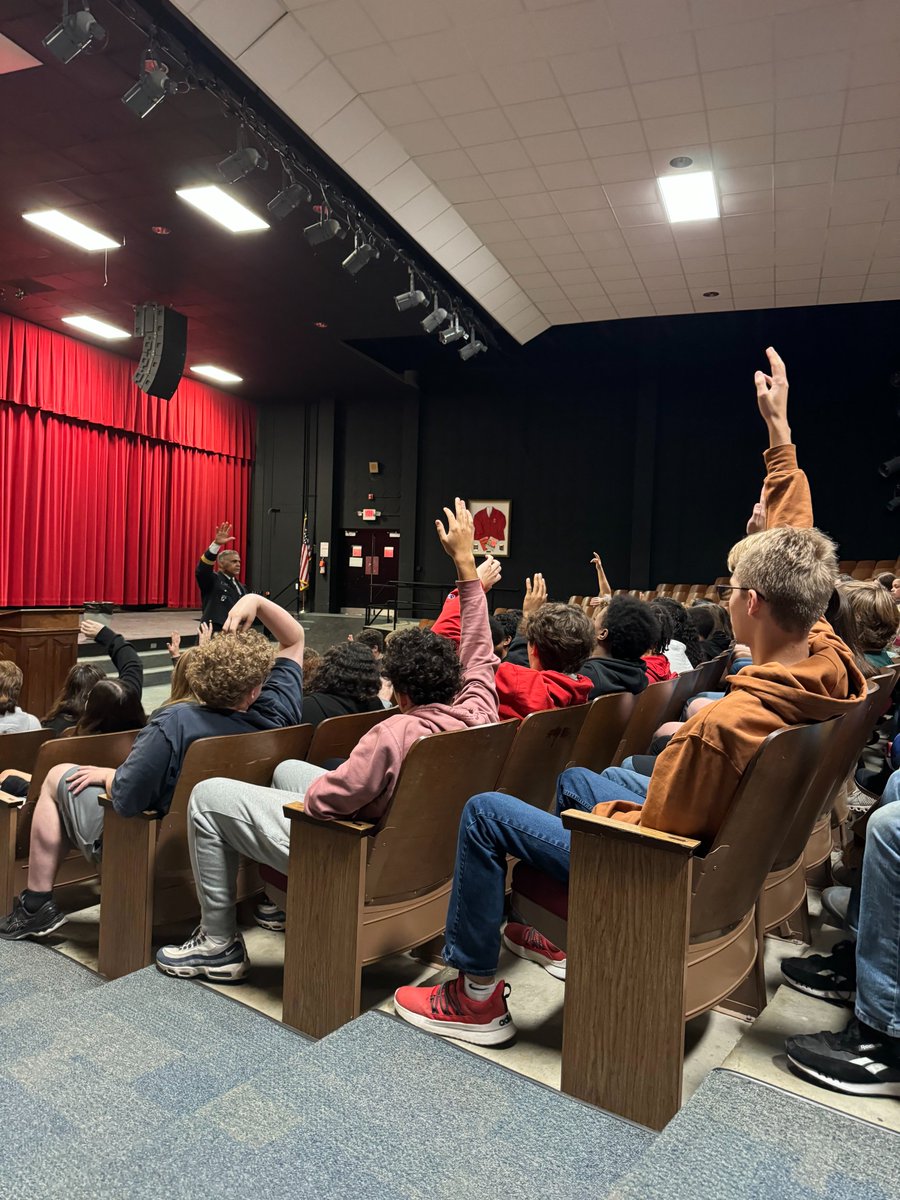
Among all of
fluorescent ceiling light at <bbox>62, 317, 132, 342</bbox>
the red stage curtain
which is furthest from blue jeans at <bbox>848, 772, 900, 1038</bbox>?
the red stage curtain

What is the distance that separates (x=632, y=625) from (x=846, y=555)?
9.51 m

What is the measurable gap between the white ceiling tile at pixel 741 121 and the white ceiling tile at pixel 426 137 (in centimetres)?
190

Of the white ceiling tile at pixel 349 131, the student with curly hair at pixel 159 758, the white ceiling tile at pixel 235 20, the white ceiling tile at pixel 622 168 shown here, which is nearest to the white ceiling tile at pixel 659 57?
the white ceiling tile at pixel 622 168

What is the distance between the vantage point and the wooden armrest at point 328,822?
69.0 inches

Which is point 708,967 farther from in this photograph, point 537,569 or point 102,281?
point 537,569

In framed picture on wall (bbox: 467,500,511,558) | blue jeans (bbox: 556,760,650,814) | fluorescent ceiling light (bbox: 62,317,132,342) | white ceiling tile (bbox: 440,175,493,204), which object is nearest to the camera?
blue jeans (bbox: 556,760,650,814)

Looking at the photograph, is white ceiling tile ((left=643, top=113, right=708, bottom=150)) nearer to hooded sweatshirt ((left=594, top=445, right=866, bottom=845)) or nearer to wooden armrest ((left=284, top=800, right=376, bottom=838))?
hooded sweatshirt ((left=594, top=445, right=866, bottom=845))

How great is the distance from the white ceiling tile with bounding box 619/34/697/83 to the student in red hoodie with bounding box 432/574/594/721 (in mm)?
4210

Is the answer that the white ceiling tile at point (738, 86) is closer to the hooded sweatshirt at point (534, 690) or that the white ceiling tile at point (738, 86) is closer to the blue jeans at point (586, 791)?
the hooded sweatshirt at point (534, 690)

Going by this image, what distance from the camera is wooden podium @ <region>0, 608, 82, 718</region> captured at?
5.81 metres

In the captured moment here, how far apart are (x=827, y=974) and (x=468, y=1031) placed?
0.78 metres

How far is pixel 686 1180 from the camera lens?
3.79 ft

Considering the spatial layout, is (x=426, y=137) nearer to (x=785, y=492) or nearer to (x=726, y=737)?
(x=785, y=492)

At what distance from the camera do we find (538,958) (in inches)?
80.5
